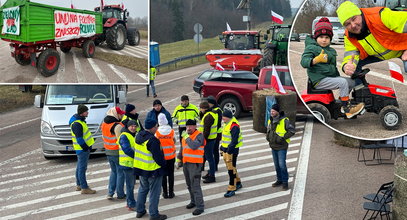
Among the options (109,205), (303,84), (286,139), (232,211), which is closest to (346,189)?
(286,139)

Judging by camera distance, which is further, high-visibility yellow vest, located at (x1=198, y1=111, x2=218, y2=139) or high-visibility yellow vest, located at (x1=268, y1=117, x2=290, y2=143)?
high-visibility yellow vest, located at (x1=198, y1=111, x2=218, y2=139)

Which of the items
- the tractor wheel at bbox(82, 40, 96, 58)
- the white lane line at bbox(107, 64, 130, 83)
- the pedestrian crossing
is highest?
the tractor wheel at bbox(82, 40, 96, 58)

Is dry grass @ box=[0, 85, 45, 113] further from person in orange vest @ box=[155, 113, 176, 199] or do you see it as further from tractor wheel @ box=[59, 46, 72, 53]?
person in orange vest @ box=[155, 113, 176, 199]

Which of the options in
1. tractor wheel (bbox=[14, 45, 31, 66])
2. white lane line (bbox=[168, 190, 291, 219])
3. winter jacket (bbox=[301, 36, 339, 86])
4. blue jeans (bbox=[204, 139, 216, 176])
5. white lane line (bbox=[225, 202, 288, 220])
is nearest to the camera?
winter jacket (bbox=[301, 36, 339, 86])

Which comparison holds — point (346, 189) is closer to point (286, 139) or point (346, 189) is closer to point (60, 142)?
point (286, 139)

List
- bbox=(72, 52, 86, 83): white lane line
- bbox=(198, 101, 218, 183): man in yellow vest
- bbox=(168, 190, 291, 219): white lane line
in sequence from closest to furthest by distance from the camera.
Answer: bbox=(168, 190, 291, 219): white lane line < bbox=(72, 52, 86, 83): white lane line < bbox=(198, 101, 218, 183): man in yellow vest

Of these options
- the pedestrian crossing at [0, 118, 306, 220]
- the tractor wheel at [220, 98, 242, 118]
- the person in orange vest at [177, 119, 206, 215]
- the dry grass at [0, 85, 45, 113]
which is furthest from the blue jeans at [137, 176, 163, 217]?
the dry grass at [0, 85, 45, 113]

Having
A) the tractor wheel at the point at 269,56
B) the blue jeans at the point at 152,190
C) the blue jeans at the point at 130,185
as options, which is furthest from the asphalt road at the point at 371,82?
the blue jeans at the point at 130,185

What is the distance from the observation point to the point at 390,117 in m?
1.98

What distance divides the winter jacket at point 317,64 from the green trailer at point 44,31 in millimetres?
6902

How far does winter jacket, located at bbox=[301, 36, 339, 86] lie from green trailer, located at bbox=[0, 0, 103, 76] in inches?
272

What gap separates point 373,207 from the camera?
7.44m

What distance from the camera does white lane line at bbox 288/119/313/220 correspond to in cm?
803

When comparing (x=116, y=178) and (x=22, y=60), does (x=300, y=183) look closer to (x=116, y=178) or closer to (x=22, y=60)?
(x=116, y=178)
